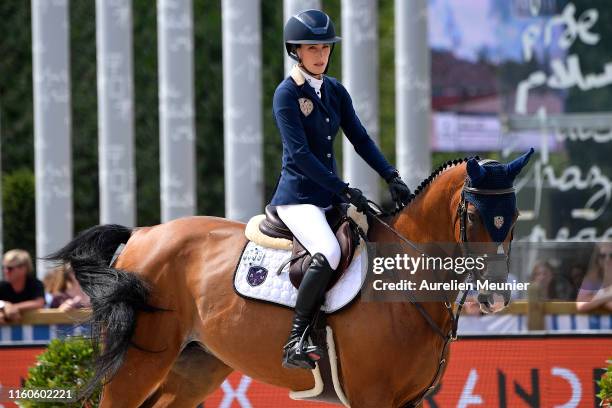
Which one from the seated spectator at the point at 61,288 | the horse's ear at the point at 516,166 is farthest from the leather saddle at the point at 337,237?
the seated spectator at the point at 61,288

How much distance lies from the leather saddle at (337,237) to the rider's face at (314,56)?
76 cm

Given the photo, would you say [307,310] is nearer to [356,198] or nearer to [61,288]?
[356,198]

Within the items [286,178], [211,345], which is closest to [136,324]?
[211,345]

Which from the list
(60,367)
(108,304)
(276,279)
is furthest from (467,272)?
(60,367)

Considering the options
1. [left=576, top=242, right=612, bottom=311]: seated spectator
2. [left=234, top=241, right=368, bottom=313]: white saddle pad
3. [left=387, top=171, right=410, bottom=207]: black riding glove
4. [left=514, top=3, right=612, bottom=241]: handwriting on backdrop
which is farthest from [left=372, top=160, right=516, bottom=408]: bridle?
[left=514, top=3, right=612, bottom=241]: handwriting on backdrop

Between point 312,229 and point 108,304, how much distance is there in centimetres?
138

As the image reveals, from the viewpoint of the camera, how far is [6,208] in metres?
26.6

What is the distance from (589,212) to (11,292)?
917 centimetres

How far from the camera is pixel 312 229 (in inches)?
261

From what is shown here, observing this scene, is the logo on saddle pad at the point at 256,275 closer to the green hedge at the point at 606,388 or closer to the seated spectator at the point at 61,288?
the green hedge at the point at 606,388

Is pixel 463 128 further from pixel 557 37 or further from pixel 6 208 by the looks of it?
pixel 557 37

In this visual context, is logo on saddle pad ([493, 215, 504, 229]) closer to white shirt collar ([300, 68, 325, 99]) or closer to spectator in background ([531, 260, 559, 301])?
white shirt collar ([300, 68, 325, 99])

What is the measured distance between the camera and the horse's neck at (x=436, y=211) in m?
6.43

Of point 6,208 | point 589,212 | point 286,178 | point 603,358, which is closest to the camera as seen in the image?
point 286,178
